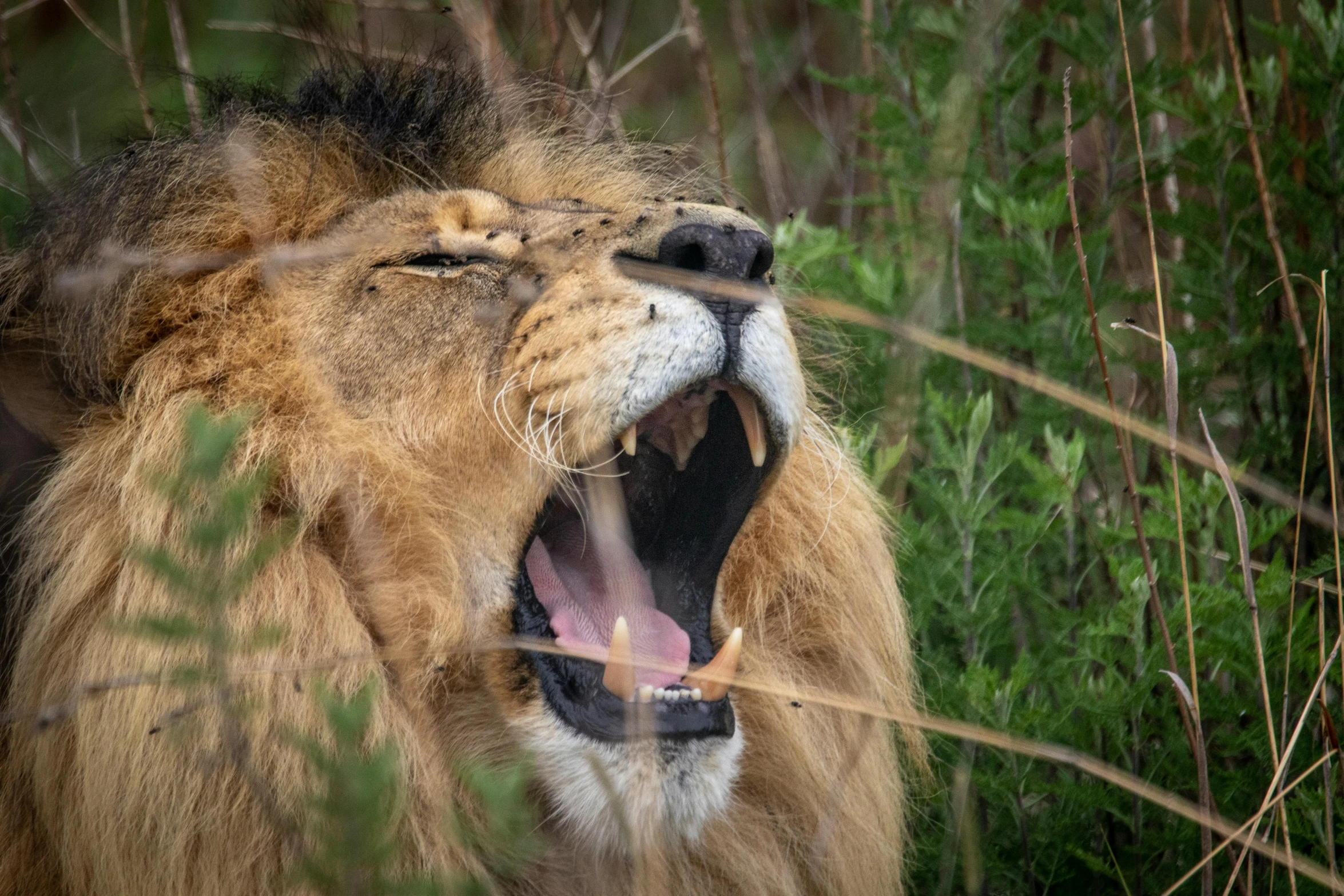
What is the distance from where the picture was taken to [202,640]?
1.97 meters

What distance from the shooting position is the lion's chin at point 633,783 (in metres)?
2.15

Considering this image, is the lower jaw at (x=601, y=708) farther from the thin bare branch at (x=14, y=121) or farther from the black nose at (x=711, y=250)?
the thin bare branch at (x=14, y=121)

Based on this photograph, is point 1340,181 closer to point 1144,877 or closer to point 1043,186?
point 1043,186

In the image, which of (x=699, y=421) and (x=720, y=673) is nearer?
(x=720, y=673)

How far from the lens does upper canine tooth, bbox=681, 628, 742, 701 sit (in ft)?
7.47

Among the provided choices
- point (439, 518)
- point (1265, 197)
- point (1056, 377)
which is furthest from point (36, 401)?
point (1265, 197)

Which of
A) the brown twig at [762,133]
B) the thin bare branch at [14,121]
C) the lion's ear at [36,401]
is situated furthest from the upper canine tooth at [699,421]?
the brown twig at [762,133]

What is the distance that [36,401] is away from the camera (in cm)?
229

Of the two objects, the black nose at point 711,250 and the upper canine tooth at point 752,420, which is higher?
the black nose at point 711,250

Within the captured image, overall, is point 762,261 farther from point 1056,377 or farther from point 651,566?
point 1056,377

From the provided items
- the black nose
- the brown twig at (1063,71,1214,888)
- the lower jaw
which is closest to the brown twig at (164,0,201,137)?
the black nose

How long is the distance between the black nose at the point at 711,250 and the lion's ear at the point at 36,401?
107 cm

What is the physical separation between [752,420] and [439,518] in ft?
1.90

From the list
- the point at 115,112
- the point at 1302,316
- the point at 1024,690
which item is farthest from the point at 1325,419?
the point at 115,112
